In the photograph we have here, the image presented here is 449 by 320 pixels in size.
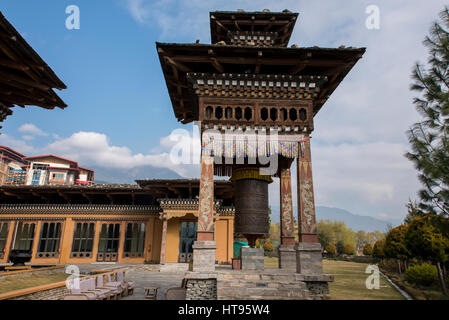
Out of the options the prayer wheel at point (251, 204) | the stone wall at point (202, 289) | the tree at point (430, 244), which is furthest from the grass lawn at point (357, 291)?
the stone wall at point (202, 289)

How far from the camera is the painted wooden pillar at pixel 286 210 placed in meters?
10.9

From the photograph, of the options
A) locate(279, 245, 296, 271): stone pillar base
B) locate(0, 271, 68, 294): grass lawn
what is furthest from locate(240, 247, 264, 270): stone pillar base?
locate(0, 271, 68, 294): grass lawn

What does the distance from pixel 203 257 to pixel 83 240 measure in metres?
16.9

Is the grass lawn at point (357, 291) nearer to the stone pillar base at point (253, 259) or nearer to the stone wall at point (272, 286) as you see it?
the stone wall at point (272, 286)

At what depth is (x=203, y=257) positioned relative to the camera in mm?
8312

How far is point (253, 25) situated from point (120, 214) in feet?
54.4

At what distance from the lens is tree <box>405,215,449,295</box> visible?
13742mm

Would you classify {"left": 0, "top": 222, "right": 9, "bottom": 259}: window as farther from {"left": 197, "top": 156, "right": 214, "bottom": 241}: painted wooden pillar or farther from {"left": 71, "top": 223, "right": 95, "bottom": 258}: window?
{"left": 197, "top": 156, "right": 214, "bottom": 241}: painted wooden pillar

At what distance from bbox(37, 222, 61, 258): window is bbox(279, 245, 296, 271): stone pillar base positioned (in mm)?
18250

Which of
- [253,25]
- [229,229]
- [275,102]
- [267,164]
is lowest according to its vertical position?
[229,229]

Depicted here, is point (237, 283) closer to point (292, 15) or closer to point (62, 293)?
point (62, 293)

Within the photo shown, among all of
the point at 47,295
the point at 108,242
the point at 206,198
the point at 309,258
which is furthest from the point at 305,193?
the point at 108,242

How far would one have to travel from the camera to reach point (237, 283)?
8.29 meters
